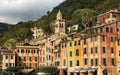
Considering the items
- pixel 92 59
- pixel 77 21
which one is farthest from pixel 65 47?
pixel 77 21

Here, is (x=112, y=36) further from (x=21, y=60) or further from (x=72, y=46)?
(x=21, y=60)

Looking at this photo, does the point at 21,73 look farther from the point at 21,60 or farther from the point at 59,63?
the point at 59,63

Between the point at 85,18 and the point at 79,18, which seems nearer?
the point at 85,18

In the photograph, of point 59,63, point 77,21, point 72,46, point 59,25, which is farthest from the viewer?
point 77,21

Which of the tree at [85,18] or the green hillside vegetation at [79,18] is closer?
the tree at [85,18]

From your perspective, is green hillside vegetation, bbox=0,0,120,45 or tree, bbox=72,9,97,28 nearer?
tree, bbox=72,9,97,28

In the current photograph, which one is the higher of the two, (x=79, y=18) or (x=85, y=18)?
(x=79, y=18)

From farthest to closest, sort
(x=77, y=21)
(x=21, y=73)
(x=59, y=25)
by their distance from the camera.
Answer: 1. (x=77, y=21)
2. (x=59, y=25)
3. (x=21, y=73)

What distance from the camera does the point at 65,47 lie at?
82875 millimetres

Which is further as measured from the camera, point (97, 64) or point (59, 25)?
point (59, 25)

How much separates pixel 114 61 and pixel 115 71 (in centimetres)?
226

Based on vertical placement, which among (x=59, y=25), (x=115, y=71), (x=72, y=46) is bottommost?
(x=115, y=71)

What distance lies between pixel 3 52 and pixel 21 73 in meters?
9.83

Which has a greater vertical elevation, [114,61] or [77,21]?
[77,21]
